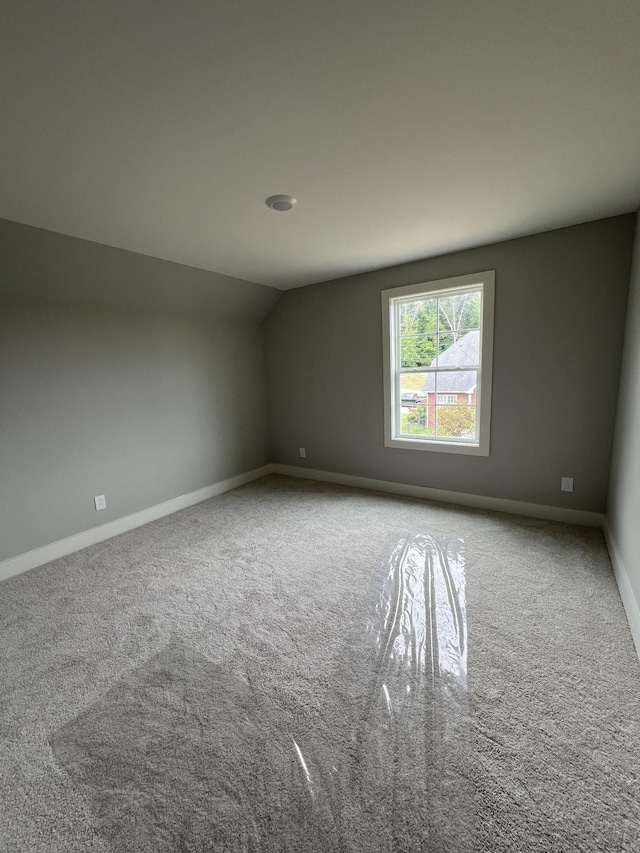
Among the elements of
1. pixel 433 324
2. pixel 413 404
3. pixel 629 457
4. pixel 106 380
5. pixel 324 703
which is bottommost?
pixel 324 703

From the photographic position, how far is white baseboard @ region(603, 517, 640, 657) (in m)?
1.68

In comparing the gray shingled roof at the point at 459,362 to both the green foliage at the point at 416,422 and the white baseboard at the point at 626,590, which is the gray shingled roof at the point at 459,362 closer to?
the green foliage at the point at 416,422

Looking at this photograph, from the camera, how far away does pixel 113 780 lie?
118 centimetres

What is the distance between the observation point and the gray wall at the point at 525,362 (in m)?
2.55

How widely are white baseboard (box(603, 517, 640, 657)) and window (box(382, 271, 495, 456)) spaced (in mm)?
1101

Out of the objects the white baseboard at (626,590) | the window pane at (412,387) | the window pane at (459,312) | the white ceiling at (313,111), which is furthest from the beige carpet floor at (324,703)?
the white ceiling at (313,111)

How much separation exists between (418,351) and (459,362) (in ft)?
1.39

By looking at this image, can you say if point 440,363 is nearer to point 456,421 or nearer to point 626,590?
point 456,421

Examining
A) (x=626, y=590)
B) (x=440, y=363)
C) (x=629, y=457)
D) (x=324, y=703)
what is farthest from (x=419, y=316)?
(x=324, y=703)

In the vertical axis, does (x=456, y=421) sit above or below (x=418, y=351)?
below

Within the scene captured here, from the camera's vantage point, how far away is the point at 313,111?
1.30 meters

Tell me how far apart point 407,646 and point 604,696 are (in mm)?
786

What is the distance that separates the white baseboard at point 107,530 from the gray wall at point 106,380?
0.20ft

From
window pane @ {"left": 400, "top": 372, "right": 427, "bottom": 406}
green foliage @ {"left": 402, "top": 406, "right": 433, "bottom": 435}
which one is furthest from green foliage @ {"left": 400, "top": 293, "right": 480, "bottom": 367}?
green foliage @ {"left": 402, "top": 406, "right": 433, "bottom": 435}
